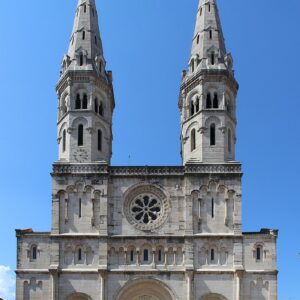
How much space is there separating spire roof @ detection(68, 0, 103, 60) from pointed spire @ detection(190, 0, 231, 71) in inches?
326

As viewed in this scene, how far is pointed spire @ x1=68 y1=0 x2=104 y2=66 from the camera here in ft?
178

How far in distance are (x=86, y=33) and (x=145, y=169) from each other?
42.5ft

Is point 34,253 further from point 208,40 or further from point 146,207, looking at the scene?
point 208,40

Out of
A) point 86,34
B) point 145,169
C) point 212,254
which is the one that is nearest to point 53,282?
point 145,169

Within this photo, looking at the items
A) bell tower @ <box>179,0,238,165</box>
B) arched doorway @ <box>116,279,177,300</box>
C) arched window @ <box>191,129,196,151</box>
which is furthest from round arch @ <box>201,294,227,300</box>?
arched window @ <box>191,129,196,151</box>

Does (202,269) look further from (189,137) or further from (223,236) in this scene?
(189,137)

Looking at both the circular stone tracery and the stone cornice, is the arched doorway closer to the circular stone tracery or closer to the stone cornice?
the circular stone tracery

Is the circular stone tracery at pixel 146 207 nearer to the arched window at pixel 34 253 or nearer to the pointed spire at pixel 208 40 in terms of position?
the arched window at pixel 34 253

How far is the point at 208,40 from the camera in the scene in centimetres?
5434

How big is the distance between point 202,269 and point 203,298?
214 cm

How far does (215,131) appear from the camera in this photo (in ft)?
170

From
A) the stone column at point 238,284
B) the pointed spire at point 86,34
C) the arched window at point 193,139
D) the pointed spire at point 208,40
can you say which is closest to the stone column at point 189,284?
the stone column at point 238,284

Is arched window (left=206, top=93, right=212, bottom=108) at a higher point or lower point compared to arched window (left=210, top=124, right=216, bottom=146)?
higher

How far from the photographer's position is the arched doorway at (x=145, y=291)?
1917 inches
